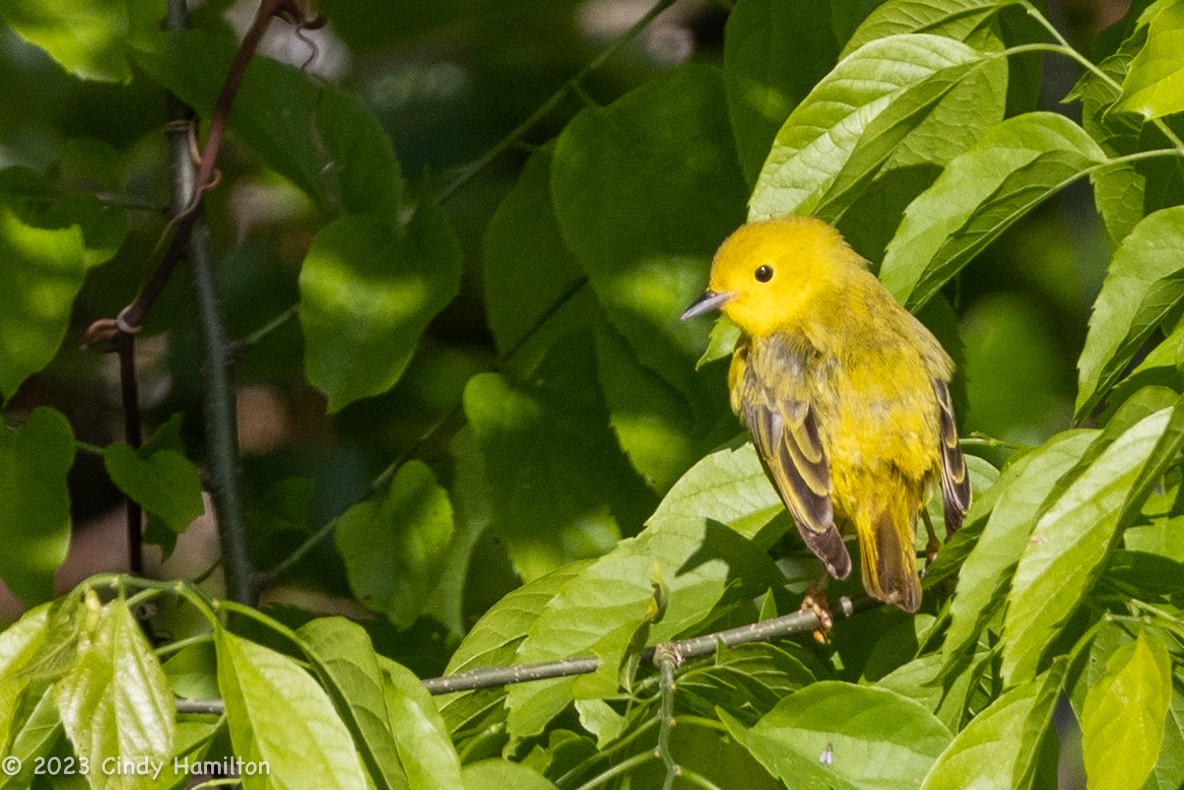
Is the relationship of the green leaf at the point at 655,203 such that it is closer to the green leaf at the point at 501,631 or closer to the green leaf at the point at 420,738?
the green leaf at the point at 501,631

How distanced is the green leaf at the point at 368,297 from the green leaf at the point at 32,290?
1.31ft

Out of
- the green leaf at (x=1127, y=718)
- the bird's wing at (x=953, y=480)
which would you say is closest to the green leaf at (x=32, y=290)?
the bird's wing at (x=953, y=480)

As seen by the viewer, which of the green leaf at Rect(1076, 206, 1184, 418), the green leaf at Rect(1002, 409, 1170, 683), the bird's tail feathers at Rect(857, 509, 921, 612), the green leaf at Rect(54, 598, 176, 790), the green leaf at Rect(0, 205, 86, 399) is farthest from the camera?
the green leaf at Rect(0, 205, 86, 399)

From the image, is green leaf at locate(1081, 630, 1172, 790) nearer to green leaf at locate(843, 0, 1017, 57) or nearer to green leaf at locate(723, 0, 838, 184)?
green leaf at locate(843, 0, 1017, 57)

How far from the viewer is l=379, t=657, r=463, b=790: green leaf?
158 cm

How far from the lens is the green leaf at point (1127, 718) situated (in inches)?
53.0

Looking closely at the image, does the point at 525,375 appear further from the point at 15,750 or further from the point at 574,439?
the point at 15,750

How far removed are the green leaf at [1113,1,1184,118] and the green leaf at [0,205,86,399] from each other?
5.57 ft

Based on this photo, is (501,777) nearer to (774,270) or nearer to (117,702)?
(117,702)

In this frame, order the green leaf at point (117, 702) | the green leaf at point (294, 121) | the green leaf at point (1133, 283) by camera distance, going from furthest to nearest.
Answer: the green leaf at point (294, 121)
the green leaf at point (1133, 283)
the green leaf at point (117, 702)

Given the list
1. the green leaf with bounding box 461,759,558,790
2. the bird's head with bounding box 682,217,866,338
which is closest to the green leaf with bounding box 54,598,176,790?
the green leaf with bounding box 461,759,558,790

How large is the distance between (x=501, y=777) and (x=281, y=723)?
30 centimetres

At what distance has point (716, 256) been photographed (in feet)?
8.84

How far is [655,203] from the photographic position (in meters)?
2.36
